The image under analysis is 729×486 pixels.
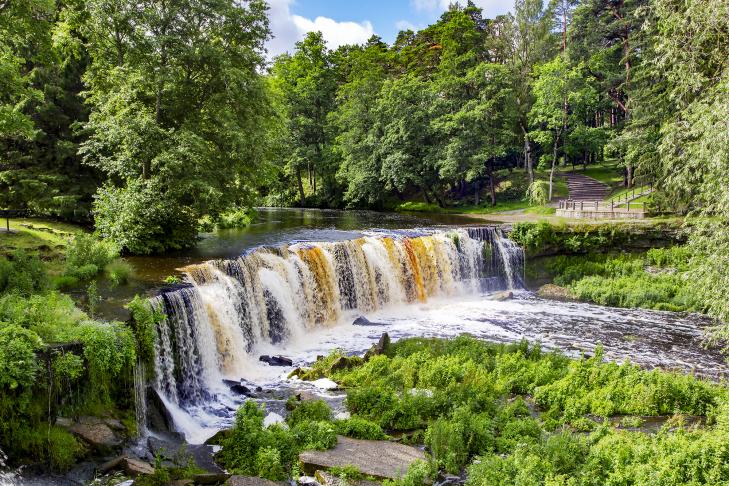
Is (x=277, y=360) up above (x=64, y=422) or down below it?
below

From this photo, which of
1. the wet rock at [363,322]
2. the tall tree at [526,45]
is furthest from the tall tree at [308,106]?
the wet rock at [363,322]

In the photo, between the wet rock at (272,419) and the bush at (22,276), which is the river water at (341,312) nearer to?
the wet rock at (272,419)

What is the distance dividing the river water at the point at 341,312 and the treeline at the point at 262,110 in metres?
3.68

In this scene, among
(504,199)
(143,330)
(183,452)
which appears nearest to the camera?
(183,452)

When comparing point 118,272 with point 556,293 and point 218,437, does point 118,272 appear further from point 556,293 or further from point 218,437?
point 556,293

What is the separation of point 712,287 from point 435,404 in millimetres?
7581

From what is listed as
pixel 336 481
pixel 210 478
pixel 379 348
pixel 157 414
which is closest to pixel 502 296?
pixel 379 348

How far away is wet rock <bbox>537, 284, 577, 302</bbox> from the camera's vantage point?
2280 centimetres

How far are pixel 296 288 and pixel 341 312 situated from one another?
2411mm

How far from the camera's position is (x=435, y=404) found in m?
10.7

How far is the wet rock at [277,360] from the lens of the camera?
574 inches

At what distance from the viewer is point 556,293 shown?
76.8 ft

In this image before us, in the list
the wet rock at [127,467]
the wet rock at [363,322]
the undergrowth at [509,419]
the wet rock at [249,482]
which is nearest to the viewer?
the undergrowth at [509,419]

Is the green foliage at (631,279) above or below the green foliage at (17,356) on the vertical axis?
below
